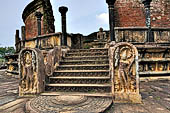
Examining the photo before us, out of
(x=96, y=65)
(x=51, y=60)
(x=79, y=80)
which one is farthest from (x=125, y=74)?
(x=51, y=60)

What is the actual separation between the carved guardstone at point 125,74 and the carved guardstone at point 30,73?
188cm

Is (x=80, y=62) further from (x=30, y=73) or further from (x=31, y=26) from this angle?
(x=31, y=26)

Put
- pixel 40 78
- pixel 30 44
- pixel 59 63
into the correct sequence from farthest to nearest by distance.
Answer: pixel 30 44, pixel 59 63, pixel 40 78

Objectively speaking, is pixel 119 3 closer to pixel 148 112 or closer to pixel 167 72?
pixel 167 72

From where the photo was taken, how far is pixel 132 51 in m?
2.50

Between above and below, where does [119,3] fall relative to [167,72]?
above

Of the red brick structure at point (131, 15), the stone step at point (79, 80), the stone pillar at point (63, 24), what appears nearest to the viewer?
→ the stone step at point (79, 80)

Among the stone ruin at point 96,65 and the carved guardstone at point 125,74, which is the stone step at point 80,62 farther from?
the carved guardstone at point 125,74

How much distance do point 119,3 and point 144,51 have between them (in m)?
7.02

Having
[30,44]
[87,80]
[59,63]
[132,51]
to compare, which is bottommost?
[87,80]

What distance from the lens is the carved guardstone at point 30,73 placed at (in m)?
3.00

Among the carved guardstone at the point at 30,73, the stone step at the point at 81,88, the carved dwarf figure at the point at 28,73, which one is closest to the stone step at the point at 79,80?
the stone step at the point at 81,88

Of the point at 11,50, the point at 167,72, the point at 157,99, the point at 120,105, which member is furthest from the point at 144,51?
the point at 11,50

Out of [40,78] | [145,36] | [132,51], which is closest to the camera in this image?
[132,51]
